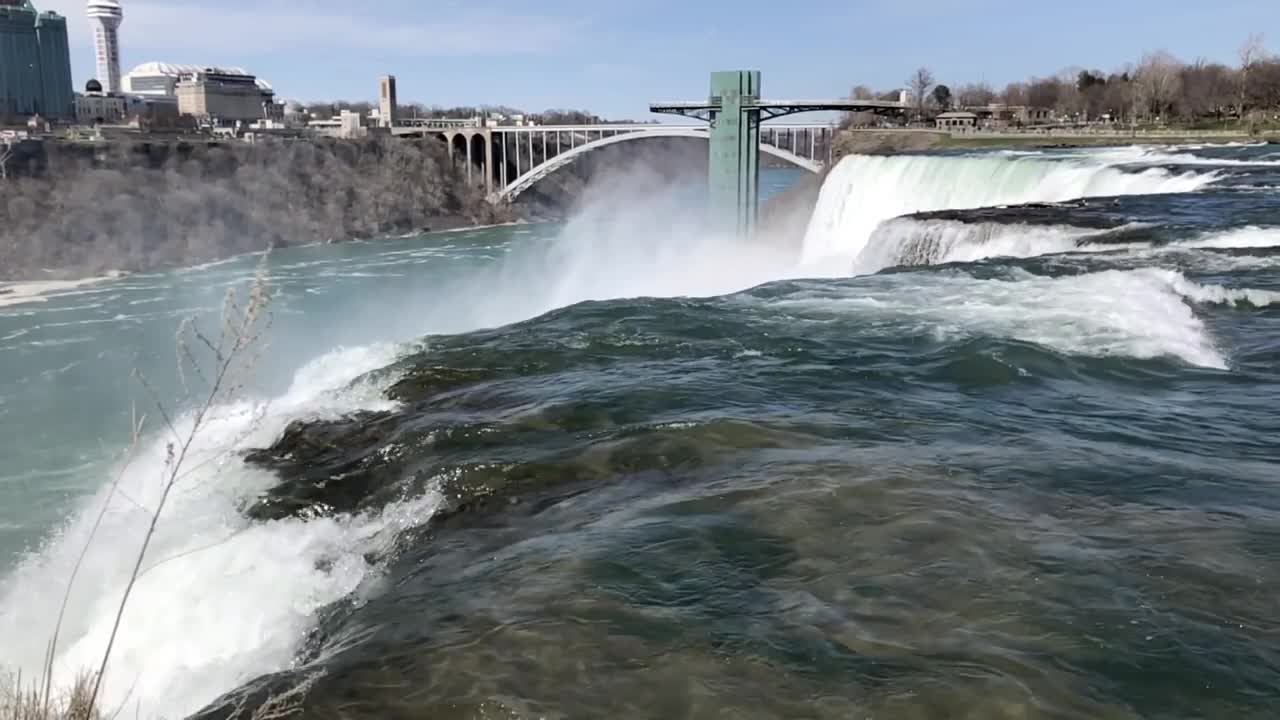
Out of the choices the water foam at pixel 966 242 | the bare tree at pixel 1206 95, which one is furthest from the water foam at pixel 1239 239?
the bare tree at pixel 1206 95

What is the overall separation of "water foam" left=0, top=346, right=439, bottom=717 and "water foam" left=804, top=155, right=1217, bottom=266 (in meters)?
11.3

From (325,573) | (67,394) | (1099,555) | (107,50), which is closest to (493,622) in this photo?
(325,573)

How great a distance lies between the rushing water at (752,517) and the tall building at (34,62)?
13747cm

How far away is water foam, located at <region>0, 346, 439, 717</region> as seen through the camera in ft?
14.6

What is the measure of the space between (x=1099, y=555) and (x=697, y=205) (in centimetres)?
4297

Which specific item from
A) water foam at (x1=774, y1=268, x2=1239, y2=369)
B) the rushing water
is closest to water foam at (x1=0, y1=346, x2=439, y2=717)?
the rushing water

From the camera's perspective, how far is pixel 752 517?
5117mm

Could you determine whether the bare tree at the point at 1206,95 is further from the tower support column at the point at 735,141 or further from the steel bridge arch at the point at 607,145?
the tower support column at the point at 735,141

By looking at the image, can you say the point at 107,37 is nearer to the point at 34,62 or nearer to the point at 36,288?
the point at 34,62

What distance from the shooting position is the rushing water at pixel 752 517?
3705 mm

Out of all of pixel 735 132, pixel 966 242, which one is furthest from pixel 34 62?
pixel 966 242

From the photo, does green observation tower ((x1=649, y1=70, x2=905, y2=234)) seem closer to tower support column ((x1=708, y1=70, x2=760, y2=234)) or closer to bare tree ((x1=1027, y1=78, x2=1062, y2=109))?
tower support column ((x1=708, y1=70, x2=760, y2=234))

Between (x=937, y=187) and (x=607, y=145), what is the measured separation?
2936cm

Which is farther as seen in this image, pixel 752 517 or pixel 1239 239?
pixel 1239 239
